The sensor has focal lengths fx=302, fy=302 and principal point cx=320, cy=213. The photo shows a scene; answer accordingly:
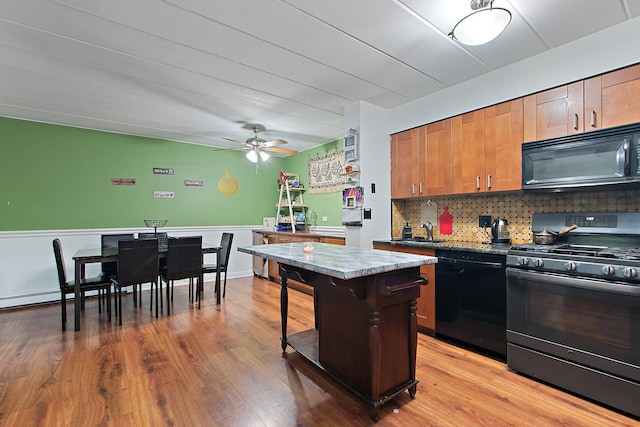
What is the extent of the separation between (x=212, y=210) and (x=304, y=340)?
3764 millimetres

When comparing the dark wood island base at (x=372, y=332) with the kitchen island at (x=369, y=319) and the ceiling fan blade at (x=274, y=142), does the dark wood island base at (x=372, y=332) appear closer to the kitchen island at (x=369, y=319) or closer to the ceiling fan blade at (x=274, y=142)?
the kitchen island at (x=369, y=319)

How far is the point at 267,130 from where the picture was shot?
15.4 feet

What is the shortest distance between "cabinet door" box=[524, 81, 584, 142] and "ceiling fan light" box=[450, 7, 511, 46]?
1080mm

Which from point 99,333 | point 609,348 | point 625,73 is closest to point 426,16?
point 625,73

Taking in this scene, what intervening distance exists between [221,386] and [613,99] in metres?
3.47

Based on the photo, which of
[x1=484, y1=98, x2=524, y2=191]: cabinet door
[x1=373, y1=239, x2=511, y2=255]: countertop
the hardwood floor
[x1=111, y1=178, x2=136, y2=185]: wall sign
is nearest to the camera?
the hardwood floor

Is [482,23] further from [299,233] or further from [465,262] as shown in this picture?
[299,233]

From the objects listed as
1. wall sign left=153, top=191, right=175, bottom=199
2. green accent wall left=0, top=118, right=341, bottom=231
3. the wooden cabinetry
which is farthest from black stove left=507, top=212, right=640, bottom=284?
wall sign left=153, top=191, right=175, bottom=199

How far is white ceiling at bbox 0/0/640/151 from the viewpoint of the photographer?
1.98 m

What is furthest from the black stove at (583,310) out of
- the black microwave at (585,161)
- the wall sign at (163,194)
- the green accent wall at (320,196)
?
the wall sign at (163,194)

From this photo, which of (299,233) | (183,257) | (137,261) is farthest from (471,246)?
(137,261)

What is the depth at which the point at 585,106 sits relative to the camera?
90.7 inches

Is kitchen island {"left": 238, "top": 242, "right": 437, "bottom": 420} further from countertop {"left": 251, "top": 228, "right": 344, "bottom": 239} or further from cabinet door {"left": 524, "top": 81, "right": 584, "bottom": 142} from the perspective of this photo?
countertop {"left": 251, "top": 228, "right": 344, "bottom": 239}

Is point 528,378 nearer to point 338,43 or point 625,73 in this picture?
point 625,73
